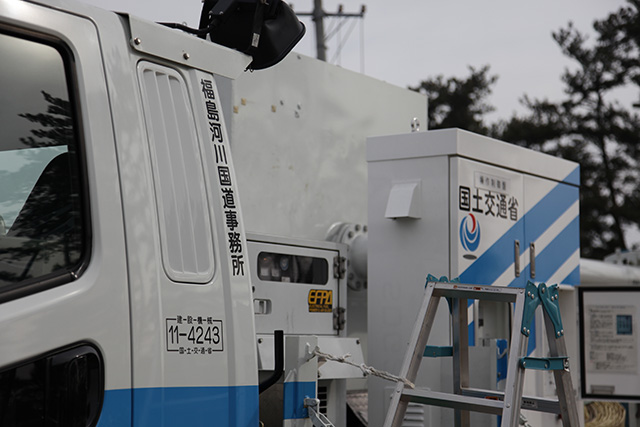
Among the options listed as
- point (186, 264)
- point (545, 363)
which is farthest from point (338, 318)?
point (186, 264)

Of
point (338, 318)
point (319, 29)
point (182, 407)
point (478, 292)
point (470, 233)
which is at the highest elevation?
point (319, 29)

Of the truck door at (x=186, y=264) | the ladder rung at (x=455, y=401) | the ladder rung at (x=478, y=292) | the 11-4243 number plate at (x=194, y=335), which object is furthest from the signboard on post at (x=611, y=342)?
the 11-4243 number plate at (x=194, y=335)

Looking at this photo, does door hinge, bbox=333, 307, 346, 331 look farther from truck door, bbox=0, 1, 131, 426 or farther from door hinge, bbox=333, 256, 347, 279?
truck door, bbox=0, 1, 131, 426

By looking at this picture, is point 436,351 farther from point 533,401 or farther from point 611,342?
point 611,342

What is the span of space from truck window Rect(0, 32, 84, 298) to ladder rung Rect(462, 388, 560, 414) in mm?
1863

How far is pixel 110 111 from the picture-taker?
2.31m

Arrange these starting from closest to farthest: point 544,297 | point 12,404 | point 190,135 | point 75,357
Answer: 1. point 12,404
2. point 75,357
3. point 190,135
4. point 544,297

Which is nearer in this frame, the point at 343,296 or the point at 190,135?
the point at 190,135

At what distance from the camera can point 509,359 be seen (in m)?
3.14

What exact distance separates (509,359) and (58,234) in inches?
65.4

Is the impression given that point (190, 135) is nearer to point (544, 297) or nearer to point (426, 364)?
point (544, 297)

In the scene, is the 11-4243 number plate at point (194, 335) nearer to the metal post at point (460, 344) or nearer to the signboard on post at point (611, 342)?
the metal post at point (460, 344)

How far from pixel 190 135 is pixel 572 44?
26574 millimetres

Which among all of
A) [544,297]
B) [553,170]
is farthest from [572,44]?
[544,297]
